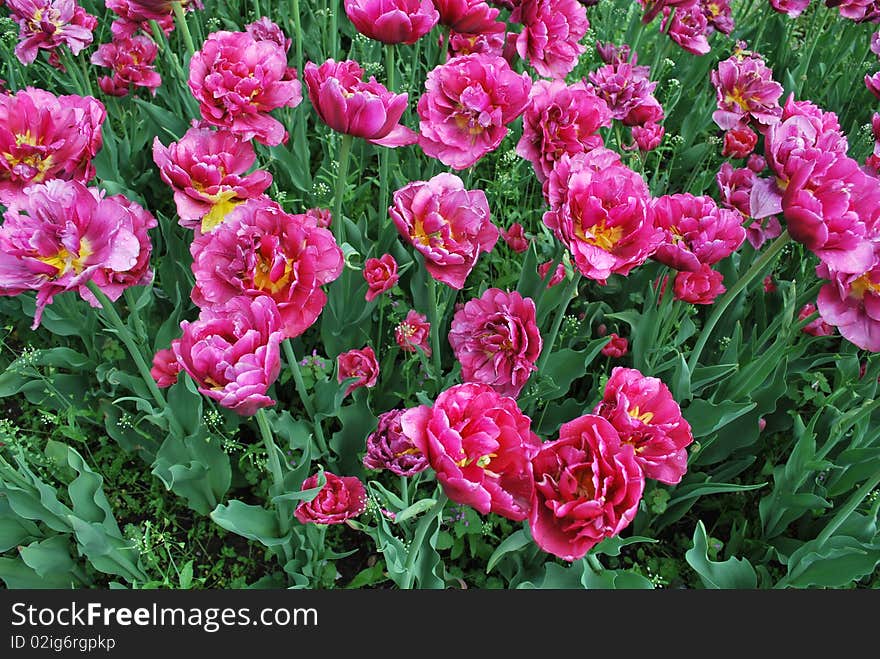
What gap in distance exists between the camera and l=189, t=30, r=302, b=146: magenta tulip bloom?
1275 mm

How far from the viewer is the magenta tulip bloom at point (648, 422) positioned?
105 centimetres

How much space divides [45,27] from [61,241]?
109 centimetres

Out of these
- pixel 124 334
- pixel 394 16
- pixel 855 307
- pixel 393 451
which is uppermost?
pixel 394 16

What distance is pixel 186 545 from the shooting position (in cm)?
173

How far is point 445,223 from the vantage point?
121 centimetres

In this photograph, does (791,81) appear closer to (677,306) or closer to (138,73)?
(677,306)

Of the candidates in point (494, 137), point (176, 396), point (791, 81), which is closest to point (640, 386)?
point (494, 137)

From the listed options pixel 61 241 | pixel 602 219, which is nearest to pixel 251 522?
pixel 61 241

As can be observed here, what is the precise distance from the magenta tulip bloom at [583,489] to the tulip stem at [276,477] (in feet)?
1.66

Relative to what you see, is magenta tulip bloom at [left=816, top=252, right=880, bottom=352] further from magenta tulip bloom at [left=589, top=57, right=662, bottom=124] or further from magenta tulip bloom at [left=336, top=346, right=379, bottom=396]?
magenta tulip bloom at [left=336, top=346, right=379, bottom=396]

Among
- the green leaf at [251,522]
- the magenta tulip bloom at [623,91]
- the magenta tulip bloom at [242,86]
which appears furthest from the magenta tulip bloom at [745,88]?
the green leaf at [251,522]

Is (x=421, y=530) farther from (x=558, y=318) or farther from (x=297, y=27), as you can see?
(x=297, y=27)

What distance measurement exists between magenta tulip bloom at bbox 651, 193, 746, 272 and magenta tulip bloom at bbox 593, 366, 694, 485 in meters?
0.31

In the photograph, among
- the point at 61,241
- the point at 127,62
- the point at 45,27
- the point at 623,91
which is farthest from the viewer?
the point at 127,62
